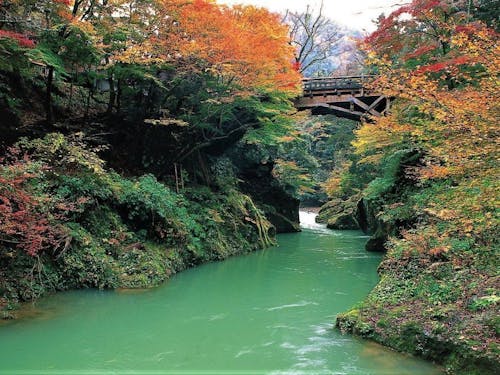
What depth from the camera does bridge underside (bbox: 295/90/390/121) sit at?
69.8 ft

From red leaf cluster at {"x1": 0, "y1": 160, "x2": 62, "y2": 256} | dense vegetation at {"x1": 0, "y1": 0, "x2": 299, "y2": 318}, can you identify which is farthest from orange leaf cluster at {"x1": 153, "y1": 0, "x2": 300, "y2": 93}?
red leaf cluster at {"x1": 0, "y1": 160, "x2": 62, "y2": 256}

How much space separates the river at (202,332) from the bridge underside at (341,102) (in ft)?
37.5

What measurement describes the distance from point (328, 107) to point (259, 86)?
26.1 feet

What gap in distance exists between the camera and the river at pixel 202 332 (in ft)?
19.4

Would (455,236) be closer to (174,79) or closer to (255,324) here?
(255,324)

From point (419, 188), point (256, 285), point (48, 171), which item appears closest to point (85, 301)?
point (48, 171)

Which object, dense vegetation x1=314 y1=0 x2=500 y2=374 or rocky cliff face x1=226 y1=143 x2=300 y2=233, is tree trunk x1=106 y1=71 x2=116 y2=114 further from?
dense vegetation x1=314 y1=0 x2=500 y2=374

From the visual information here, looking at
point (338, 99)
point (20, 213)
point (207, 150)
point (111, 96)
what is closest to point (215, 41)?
point (111, 96)

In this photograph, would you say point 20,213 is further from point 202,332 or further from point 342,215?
point 342,215

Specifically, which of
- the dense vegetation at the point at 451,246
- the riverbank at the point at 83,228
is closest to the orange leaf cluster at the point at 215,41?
the riverbank at the point at 83,228

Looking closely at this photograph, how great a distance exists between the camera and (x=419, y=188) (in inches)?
559

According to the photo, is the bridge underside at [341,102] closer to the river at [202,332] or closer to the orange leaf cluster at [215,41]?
the orange leaf cluster at [215,41]

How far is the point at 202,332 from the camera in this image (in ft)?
24.3

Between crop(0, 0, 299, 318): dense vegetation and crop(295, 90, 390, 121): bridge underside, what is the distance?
486cm
